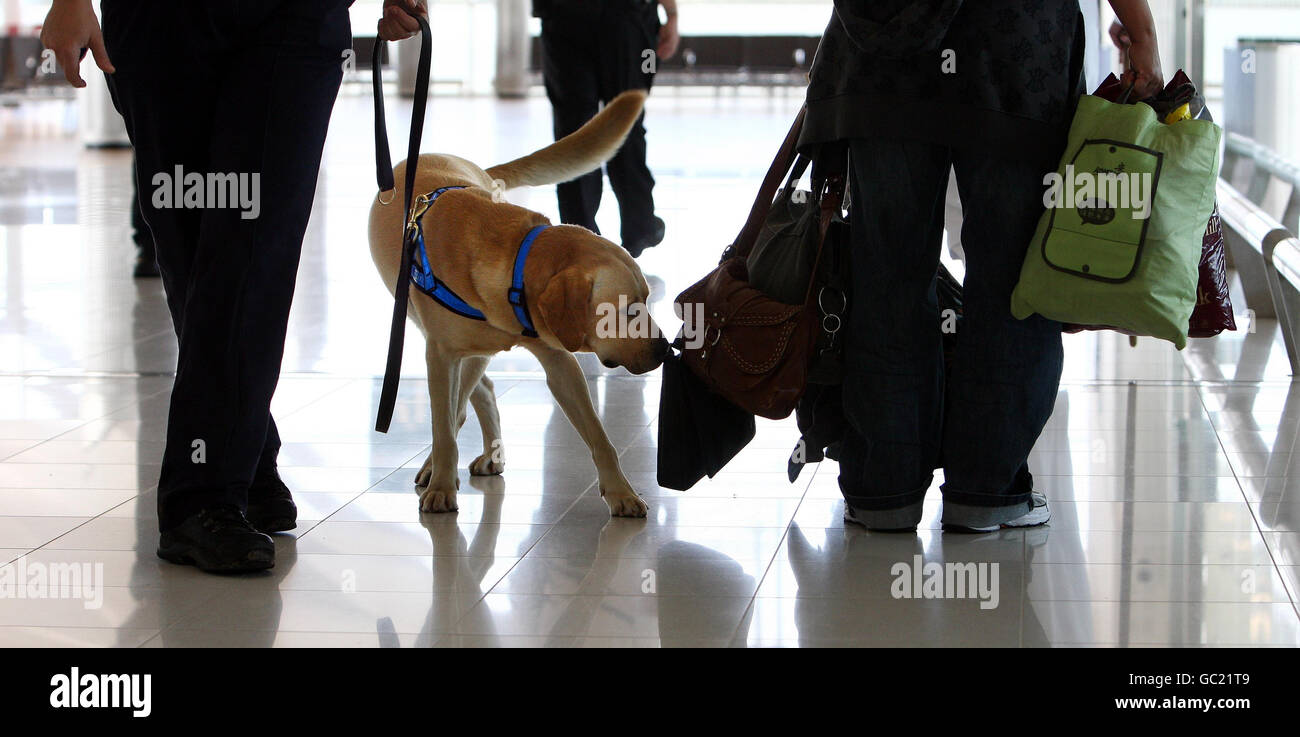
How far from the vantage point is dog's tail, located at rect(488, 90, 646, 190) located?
3.81 metres

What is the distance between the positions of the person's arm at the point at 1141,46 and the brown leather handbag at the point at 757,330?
62 centimetres

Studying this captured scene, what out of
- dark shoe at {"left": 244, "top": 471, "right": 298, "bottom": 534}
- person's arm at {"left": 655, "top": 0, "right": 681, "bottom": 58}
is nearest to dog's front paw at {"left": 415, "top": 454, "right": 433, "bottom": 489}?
dark shoe at {"left": 244, "top": 471, "right": 298, "bottom": 534}

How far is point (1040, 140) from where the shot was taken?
9.17 ft

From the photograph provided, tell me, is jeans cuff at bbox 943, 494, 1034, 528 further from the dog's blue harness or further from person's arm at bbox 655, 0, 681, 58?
person's arm at bbox 655, 0, 681, 58

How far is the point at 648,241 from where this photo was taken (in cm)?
694

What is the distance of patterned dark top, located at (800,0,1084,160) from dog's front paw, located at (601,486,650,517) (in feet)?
3.21

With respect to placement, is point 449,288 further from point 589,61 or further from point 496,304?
point 589,61

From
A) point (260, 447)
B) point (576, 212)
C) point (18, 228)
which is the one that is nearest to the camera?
point (260, 447)

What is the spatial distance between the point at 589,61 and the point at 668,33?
439 millimetres

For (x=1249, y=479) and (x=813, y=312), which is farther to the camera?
(x=1249, y=479)

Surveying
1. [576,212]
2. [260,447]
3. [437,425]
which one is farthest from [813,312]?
[576,212]

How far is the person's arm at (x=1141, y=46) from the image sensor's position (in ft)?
8.82

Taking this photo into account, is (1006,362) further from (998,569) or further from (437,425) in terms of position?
(437,425)
